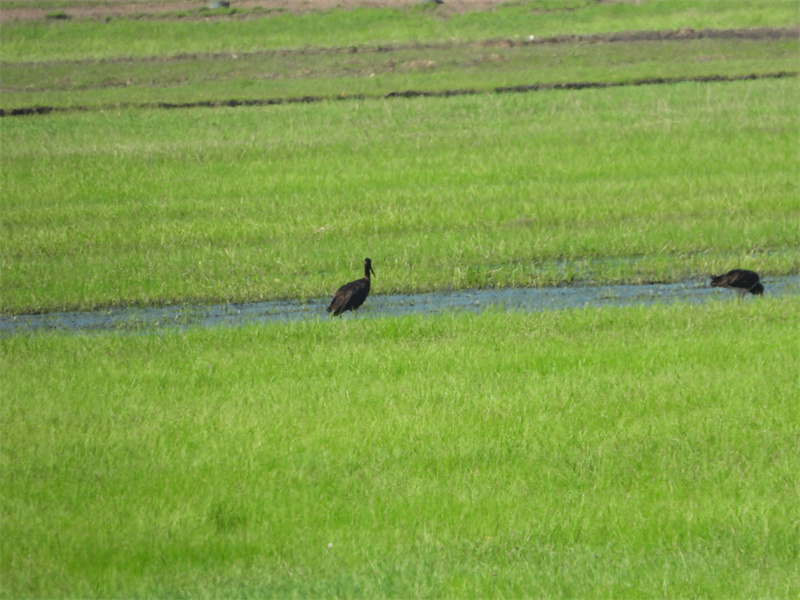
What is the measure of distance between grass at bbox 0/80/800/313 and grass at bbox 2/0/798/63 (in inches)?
923

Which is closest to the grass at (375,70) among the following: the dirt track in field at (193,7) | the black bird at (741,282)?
the dirt track in field at (193,7)

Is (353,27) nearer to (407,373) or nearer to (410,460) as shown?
(407,373)

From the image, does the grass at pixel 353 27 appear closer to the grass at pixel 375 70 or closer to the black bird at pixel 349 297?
the grass at pixel 375 70

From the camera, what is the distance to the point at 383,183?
21.9 m

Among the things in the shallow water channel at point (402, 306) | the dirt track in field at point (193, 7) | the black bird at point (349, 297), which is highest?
the dirt track in field at point (193, 7)

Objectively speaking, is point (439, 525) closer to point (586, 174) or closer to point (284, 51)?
point (586, 174)

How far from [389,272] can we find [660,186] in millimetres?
7197

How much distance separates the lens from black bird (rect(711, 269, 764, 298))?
13.6 m

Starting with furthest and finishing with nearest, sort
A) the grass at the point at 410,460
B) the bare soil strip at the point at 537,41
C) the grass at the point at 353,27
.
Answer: the grass at the point at 353,27
the bare soil strip at the point at 537,41
the grass at the point at 410,460

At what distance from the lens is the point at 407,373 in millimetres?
10781

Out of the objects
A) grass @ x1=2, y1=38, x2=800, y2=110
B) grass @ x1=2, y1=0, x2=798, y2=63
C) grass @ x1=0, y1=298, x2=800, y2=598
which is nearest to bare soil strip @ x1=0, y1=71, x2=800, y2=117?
grass @ x1=2, y1=38, x2=800, y2=110

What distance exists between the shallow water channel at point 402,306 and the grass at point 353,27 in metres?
40.1

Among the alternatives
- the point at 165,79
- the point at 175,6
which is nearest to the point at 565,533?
the point at 165,79

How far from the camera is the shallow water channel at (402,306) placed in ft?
45.3
